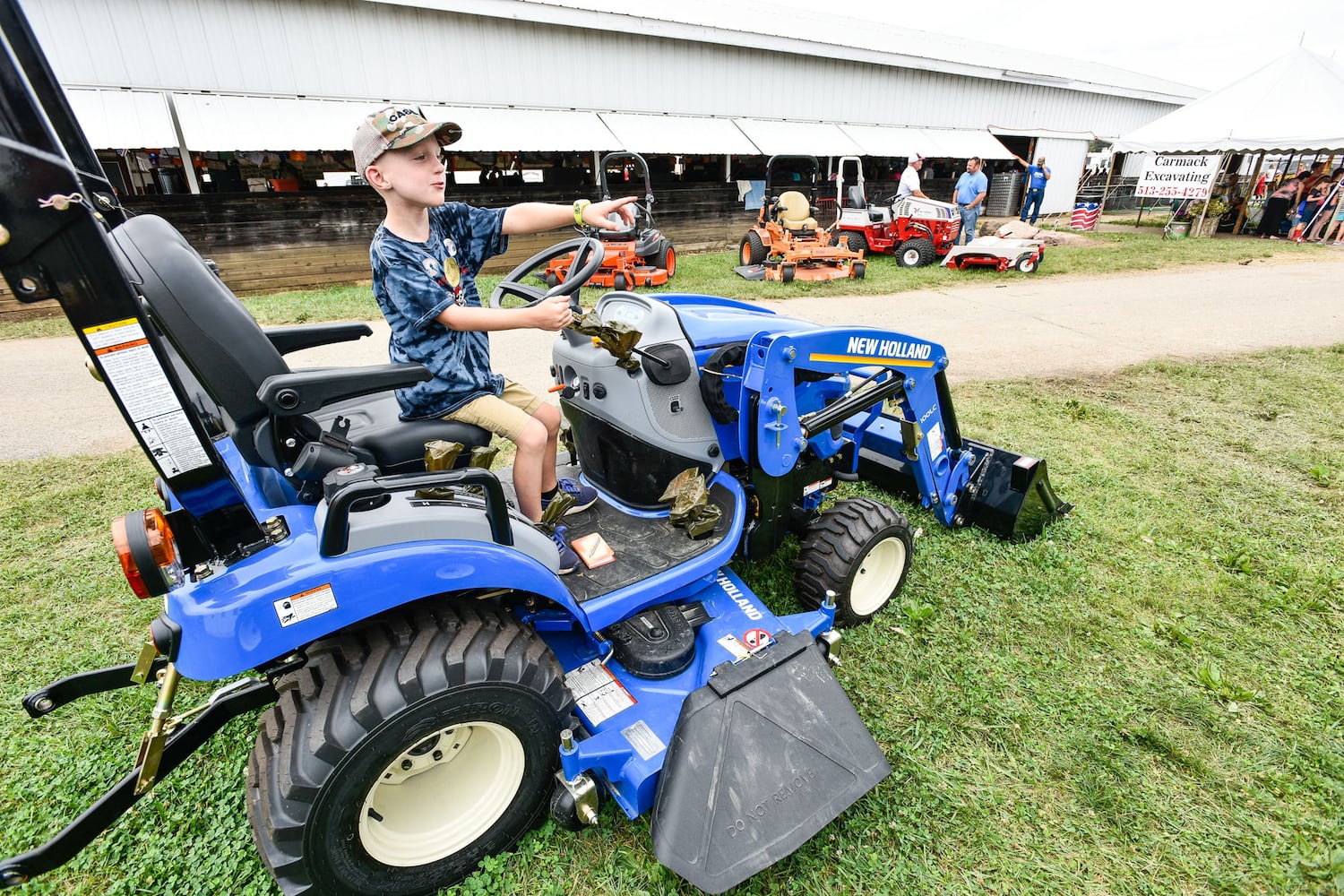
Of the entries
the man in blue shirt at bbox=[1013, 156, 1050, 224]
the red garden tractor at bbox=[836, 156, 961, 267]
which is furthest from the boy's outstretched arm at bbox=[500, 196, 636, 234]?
the man in blue shirt at bbox=[1013, 156, 1050, 224]

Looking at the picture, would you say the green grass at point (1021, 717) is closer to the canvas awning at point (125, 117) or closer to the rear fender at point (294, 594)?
the rear fender at point (294, 594)

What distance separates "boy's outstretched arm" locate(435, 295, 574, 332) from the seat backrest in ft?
1.86

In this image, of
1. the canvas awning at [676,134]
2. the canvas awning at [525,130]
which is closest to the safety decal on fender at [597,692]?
the canvas awning at [525,130]

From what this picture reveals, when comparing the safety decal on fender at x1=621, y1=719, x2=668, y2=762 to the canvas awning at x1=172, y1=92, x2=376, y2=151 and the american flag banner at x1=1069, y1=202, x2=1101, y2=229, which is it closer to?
the canvas awning at x1=172, y1=92, x2=376, y2=151

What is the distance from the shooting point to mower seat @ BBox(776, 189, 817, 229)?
11.6m

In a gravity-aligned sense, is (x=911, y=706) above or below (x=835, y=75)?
below

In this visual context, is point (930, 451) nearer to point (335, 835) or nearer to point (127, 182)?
point (335, 835)

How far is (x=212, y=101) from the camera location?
1038cm

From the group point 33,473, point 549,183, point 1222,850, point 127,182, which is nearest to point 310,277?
point 127,182

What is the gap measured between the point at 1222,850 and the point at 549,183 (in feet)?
48.4

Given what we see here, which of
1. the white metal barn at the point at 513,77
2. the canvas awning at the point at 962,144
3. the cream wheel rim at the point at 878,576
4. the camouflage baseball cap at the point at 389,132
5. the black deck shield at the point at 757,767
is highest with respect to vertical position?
the white metal barn at the point at 513,77

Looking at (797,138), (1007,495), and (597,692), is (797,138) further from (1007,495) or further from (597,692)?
(597,692)

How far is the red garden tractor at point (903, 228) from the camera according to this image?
12.6 metres

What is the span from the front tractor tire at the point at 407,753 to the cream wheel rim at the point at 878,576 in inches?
62.8
